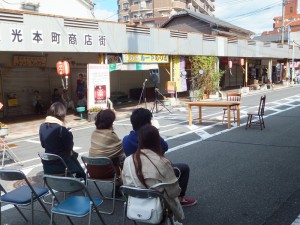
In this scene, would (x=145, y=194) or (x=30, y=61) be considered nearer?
(x=145, y=194)

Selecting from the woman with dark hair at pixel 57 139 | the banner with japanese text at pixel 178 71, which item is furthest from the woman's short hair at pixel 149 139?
the banner with japanese text at pixel 178 71

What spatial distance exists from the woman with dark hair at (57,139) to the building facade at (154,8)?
49354mm

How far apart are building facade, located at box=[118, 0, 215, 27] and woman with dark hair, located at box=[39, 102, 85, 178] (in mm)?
49354

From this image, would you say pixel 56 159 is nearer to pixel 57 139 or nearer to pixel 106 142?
pixel 57 139

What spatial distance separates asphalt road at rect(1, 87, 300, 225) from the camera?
14.4ft

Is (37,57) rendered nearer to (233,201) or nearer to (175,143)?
(175,143)

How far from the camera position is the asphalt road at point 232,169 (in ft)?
14.4

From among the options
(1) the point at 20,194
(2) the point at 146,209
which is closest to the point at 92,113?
(1) the point at 20,194

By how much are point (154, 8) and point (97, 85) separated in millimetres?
50539

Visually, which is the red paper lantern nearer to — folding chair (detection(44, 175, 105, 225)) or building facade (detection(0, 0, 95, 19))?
Result: building facade (detection(0, 0, 95, 19))

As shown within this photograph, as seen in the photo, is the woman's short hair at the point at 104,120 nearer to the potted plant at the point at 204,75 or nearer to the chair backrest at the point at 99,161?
the chair backrest at the point at 99,161

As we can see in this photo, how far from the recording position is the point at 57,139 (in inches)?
187

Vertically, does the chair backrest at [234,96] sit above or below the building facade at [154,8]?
below

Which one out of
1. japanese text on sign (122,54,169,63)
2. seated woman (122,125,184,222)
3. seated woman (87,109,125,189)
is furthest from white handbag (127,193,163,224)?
japanese text on sign (122,54,169,63)
